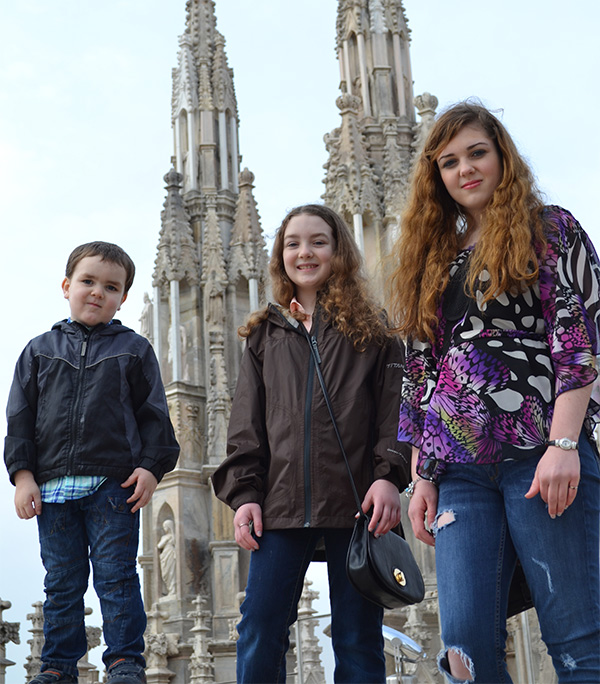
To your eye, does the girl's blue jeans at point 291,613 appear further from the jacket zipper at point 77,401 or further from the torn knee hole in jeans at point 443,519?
the jacket zipper at point 77,401

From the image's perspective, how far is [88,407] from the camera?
13.3 ft

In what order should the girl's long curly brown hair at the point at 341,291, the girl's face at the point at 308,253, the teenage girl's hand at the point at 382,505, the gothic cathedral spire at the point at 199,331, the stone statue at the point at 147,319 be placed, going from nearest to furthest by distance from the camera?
the teenage girl's hand at the point at 382,505
the girl's long curly brown hair at the point at 341,291
the girl's face at the point at 308,253
the gothic cathedral spire at the point at 199,331
the stone statue at the point at 147,319

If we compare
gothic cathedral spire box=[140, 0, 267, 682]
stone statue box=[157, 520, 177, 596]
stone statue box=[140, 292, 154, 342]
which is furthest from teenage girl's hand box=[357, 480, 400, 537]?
stone statue box=[140, 292, 154, 342]

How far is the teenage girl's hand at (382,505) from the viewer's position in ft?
10.5

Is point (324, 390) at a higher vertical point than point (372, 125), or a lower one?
lower

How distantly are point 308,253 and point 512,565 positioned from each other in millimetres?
1533

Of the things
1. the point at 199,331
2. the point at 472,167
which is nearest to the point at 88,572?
the point at 472,167

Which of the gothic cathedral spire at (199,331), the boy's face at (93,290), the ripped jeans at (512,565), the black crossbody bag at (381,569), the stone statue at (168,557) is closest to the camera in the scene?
the ripped jeans at (512,565)

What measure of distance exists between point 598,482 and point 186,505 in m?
15.8

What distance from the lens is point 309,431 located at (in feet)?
11.2

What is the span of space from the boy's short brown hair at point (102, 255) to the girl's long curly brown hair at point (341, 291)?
2.61ft

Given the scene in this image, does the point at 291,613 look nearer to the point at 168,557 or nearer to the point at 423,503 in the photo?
the point at 423,503

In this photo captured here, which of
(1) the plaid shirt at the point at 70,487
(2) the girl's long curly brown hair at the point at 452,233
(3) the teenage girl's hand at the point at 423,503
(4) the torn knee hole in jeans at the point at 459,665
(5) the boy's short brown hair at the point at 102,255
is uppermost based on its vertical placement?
(5) the boy's short brown hair at the point at 102,255

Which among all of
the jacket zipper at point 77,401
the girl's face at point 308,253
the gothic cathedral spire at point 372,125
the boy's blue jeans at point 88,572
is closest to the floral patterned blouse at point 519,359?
the girl's face at point 308,253
